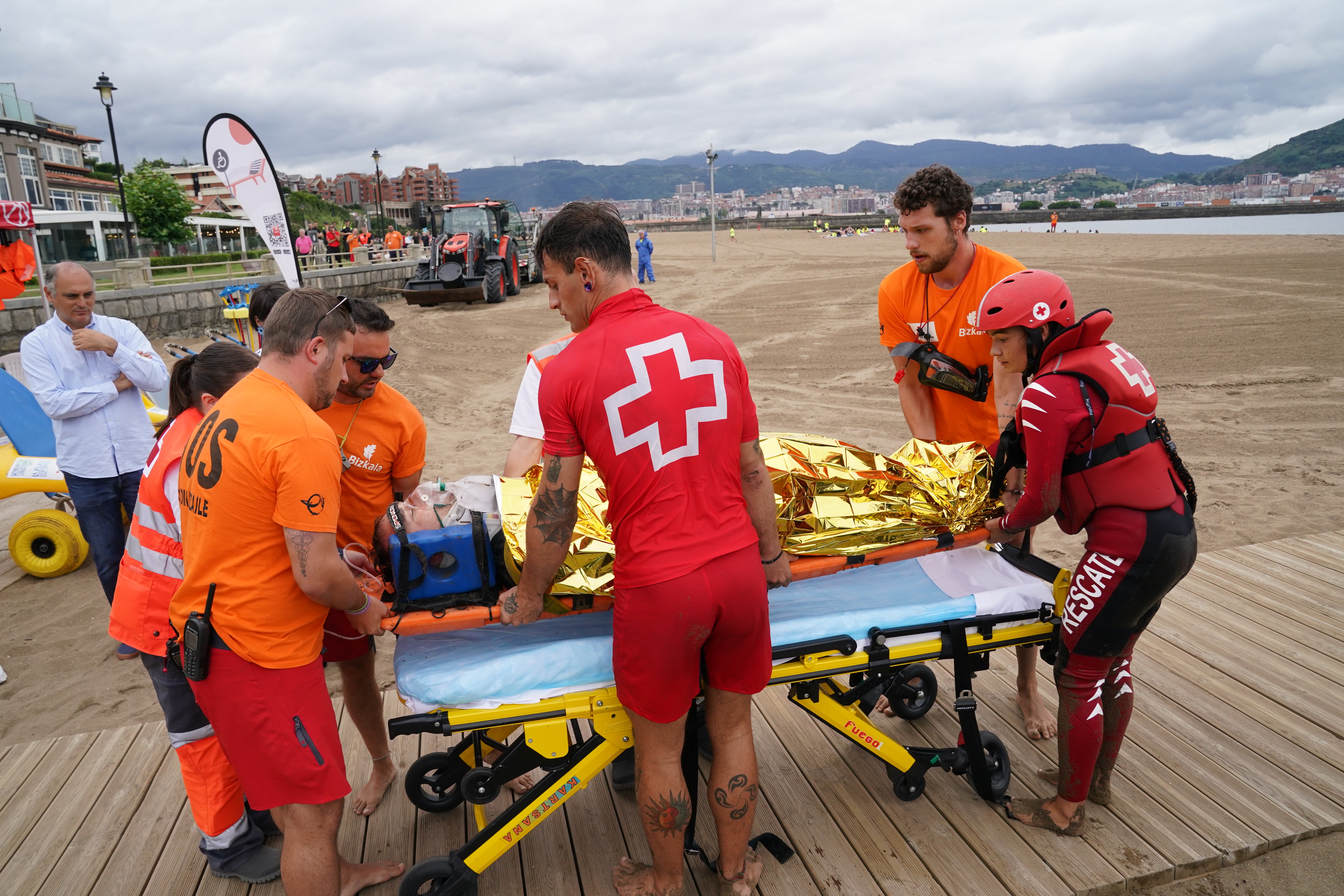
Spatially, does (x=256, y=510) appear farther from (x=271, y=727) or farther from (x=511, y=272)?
(x=511, y=272)

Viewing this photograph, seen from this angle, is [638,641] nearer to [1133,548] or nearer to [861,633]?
[861,633]

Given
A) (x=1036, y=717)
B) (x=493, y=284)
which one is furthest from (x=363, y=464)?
(x=493, y=284)

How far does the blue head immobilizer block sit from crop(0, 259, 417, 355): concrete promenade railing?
1076cm

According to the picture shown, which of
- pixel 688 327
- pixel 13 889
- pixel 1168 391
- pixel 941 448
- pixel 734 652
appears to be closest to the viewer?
pixel 688 327

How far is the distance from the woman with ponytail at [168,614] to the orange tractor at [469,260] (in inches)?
676

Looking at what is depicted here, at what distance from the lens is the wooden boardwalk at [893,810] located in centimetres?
259

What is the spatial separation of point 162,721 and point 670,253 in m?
35.8

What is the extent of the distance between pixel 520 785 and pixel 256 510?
168cm

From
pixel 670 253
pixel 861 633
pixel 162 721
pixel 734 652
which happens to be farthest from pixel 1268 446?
pixel 670 253

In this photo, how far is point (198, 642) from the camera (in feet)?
6.85

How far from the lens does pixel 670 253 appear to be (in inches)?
1481

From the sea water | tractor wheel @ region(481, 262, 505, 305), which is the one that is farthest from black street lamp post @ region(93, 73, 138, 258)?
the sea water

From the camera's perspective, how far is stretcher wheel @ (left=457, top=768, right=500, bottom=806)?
2447 millimetres

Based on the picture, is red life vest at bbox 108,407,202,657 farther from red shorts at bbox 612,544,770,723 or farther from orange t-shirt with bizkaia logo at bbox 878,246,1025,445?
orange t-shirt with bizkaia logo at bbox 878,246,1025,445
